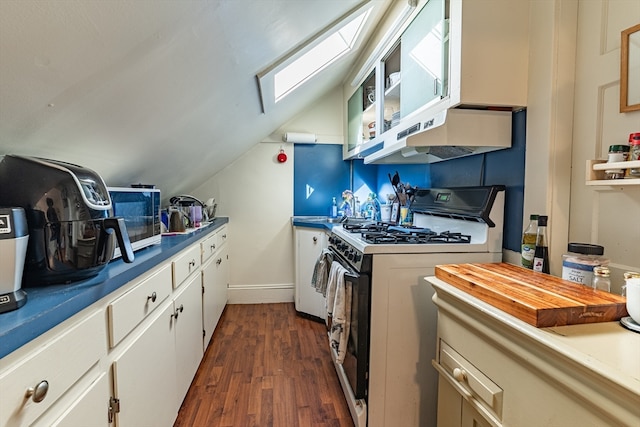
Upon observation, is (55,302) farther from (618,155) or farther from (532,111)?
(532,111)

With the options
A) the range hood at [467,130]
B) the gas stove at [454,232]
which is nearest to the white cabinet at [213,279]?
the gas stove at [454,232]

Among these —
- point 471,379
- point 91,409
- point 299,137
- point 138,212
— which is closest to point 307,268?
point 299,137

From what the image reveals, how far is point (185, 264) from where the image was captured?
64.4 inches

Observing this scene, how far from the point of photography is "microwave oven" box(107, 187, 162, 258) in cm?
122

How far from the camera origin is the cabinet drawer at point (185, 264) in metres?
1.48

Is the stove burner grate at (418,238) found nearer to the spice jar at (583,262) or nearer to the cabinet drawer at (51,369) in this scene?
the spice jar at (583,262)

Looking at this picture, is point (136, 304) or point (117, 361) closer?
point (117, 361)

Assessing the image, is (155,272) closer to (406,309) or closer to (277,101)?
(406,309)

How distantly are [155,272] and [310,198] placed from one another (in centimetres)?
220

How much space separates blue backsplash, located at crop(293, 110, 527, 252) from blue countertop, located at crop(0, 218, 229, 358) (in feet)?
4.93

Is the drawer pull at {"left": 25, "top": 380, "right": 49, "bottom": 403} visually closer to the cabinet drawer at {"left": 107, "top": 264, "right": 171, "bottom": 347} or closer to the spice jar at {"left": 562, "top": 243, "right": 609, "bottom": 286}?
the cabinet drawer at {"left": 107, "top": 264, "right": 171, "bottom": 347}

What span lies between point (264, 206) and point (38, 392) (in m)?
2.73

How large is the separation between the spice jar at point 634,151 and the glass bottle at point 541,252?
0.29 meters

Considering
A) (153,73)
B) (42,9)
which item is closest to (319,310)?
(153,73)
